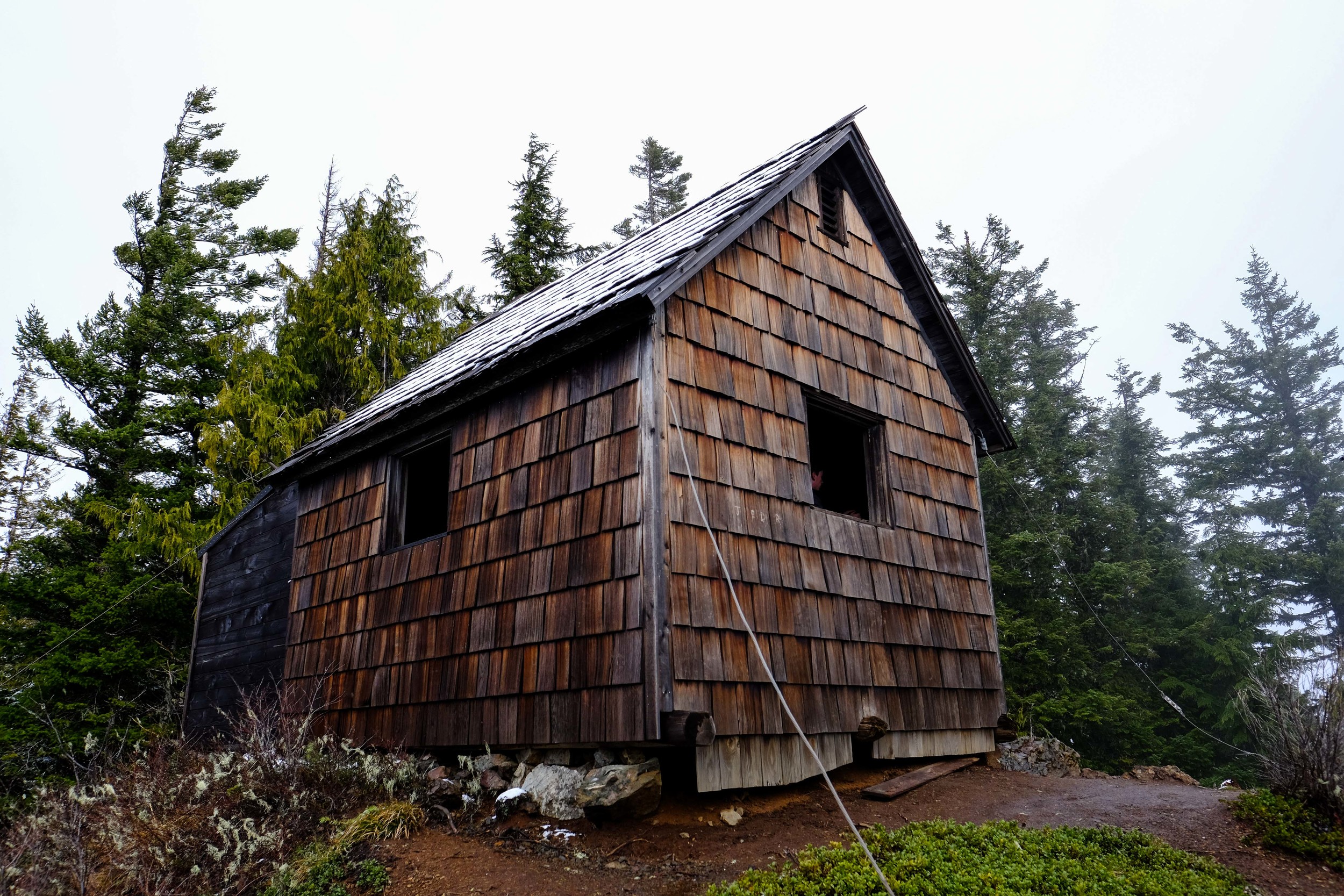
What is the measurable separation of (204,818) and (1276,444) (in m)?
35.9

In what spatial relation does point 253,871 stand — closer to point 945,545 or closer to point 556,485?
point 556,485

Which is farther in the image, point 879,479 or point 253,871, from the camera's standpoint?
point 879,479

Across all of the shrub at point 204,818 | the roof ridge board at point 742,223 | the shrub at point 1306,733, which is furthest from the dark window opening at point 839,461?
the shrub at point 204,818

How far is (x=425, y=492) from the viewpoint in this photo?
34.3ft

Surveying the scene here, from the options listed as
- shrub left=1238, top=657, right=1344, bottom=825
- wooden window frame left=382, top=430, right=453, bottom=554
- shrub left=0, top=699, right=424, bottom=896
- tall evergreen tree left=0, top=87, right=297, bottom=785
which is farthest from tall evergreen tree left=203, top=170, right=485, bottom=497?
shrub left=1238, top=657, right=1344, bottom=825

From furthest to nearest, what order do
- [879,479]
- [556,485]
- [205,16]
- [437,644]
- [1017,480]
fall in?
[205,16]
[1017,480]
[879,479]
[437,644]
[556,485]

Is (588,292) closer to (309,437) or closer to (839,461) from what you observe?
(839,461)

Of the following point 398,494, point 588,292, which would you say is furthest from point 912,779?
point 398,494

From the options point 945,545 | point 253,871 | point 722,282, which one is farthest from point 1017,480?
point 253,871

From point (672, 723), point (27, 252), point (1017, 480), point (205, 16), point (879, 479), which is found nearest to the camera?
point (672, 723)

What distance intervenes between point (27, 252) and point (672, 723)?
15720cm

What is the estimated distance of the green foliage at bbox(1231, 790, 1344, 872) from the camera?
543 cm

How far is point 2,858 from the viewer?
5.82 m

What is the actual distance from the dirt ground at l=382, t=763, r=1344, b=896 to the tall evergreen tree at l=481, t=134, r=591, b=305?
1685cm
